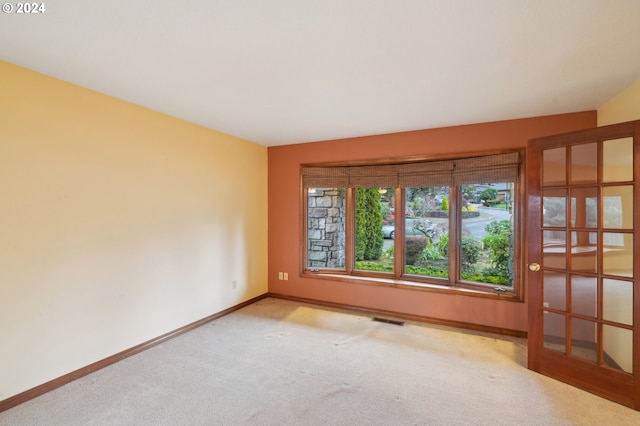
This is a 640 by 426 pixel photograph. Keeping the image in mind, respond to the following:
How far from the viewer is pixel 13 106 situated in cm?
202

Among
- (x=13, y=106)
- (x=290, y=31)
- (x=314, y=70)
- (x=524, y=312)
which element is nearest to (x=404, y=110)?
(x=314, y=70)

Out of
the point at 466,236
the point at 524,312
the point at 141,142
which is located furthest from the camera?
the point at 466,236

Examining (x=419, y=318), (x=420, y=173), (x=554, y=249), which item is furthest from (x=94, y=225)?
(x=554, y=249)

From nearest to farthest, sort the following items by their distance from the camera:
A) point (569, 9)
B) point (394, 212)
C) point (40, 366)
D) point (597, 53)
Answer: point (569, 9), point (597, 53), point (40, 366), point (394, 212)

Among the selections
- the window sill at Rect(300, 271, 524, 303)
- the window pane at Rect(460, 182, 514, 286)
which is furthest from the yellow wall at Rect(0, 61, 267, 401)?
the window pane at Rect(460, 182, 514, 286)

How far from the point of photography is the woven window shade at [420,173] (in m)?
3.23

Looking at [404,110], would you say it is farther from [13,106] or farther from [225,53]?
[13,106]

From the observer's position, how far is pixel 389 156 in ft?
12.5

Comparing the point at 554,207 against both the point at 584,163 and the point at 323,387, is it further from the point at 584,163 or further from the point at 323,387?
the point at 323,387

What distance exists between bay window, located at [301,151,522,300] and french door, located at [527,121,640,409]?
0.75 m

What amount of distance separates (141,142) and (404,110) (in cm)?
270

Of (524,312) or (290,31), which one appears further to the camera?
(524,312)

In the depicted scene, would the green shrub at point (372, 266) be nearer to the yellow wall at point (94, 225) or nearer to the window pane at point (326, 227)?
the window pane at point (326, 227)

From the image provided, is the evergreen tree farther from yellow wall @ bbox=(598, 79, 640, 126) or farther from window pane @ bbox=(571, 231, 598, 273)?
yellow wall @ bbox=(598, 79, 640, 126)
